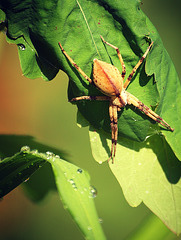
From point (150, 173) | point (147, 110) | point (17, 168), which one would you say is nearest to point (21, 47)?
point (17, 168)

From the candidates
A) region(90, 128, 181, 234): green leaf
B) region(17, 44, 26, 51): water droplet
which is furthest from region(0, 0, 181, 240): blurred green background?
region(17, 44, 26, 51): water droplet

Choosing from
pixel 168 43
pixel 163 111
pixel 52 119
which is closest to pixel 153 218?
pixel 163 111

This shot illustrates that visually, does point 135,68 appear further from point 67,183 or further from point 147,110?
point 67,183

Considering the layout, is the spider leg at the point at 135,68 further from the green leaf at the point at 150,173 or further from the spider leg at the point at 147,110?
the green leaf at the point at 150,173

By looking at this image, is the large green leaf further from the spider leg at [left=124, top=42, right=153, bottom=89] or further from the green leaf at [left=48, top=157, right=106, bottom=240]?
the green leaf at [left=48, top=157, right=106, bottom=240]

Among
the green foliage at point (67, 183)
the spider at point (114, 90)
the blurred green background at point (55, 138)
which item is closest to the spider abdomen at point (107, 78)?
the spider at point (114, 90)

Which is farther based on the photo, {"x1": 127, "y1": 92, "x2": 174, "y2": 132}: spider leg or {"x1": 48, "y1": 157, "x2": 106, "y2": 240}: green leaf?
{"x1": 127, "y1": 92, "x2": 174, "y2": 132}: spider leg

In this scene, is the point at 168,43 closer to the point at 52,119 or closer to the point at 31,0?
the point at 52,119
